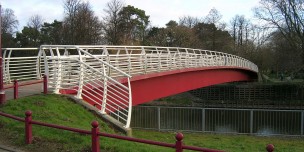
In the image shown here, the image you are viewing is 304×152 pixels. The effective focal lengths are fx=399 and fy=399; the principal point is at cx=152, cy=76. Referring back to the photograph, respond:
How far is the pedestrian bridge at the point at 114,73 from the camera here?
1266cm

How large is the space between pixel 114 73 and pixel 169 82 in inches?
245

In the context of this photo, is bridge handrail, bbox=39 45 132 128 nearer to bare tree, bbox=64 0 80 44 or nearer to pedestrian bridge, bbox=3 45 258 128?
pedestrian bridge, bbox=3 45 258 128

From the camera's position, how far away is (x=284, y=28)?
59.2 meters

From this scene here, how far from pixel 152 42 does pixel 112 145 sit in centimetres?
5838

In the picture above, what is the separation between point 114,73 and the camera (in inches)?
632

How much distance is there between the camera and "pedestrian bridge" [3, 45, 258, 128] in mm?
12656

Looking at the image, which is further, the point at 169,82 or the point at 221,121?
the point at 221,121

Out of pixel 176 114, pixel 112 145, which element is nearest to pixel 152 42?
pixel 176 114

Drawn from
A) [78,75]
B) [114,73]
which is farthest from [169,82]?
[78,75]

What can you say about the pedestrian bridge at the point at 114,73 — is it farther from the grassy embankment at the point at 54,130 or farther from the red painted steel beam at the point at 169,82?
the grassy embankment at the point at 54,130

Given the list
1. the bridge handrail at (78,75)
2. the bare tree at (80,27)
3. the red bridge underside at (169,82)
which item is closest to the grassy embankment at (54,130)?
the bridge handrail at (78,75)

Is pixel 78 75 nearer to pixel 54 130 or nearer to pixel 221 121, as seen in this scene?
pixel 54 130

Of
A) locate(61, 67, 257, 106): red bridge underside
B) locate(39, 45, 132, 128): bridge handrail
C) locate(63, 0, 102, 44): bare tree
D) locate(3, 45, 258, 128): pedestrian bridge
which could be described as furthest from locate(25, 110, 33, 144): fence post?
locate(63, 0, 102, 44): bare tree

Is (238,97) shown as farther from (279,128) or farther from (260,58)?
(260,58)
